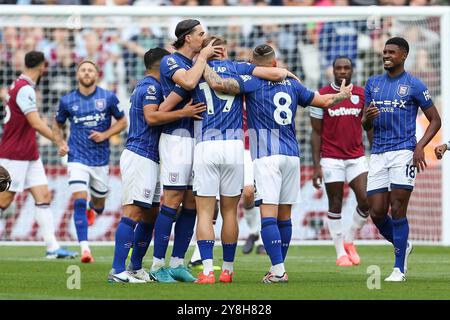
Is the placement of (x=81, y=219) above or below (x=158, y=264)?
above

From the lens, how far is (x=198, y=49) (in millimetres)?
11359

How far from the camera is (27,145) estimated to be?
16.0 meters

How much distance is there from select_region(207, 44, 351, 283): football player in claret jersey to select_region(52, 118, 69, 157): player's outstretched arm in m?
4.40

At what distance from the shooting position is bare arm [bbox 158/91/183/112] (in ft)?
36.7

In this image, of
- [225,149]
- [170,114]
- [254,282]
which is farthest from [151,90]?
[254,282]

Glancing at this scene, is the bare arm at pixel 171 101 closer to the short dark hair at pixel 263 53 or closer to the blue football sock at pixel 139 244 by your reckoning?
the short dark hair at pixel 263 53

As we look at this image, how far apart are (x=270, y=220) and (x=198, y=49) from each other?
1.82 metres

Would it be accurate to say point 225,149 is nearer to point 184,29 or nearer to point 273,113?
point 273,113

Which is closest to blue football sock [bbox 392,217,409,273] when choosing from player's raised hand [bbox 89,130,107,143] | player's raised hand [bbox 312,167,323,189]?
player's raised hand [bbox 312,167,323,189]

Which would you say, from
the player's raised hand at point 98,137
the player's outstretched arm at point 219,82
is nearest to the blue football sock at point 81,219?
the player's raised hand at point 98,137

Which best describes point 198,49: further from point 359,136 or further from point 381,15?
point 381,15

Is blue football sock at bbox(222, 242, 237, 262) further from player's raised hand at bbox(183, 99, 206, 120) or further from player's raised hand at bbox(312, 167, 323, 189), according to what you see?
player's raised hand at bbox(312, 167, 323, 189)

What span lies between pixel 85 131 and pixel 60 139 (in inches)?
14.3

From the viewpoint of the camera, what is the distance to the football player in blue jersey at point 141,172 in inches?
442
